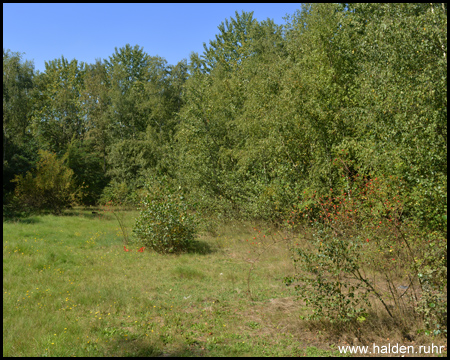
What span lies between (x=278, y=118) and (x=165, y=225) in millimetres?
6053

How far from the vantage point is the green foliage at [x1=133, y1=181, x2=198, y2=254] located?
1101 cm

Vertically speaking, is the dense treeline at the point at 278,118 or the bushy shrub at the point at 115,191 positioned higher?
the dense treeline at the point at 278,118

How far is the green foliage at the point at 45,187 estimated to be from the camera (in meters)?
19.4

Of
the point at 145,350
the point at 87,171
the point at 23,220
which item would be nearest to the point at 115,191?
the point at 87,171

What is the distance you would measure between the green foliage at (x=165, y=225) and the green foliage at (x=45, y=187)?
34.4 ft

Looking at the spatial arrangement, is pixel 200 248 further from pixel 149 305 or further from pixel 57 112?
pixel 57 112

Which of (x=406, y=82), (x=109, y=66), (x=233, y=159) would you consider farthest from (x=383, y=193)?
(x=109, y=66)

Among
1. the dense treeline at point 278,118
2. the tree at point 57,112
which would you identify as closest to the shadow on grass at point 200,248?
the dense treeline at point 278,118

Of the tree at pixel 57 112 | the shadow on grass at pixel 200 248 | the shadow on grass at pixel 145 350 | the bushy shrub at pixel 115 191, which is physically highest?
the tree at pixel 57 112

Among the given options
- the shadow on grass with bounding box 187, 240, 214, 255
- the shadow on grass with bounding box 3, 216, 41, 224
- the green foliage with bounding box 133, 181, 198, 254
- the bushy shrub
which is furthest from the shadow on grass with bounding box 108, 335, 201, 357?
the bushy shrub

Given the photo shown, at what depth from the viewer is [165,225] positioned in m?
11.1

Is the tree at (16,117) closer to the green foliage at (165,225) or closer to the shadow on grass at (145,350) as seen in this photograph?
the green foliage at (165,225)

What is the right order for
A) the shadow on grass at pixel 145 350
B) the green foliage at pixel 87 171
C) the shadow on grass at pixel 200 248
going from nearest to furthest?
1. the shadow on grass at pixel 145 350
2. the shadow on grass at pixel 200 248
3. the green foliage at pixel 87 171

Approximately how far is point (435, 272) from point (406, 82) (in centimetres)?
616
